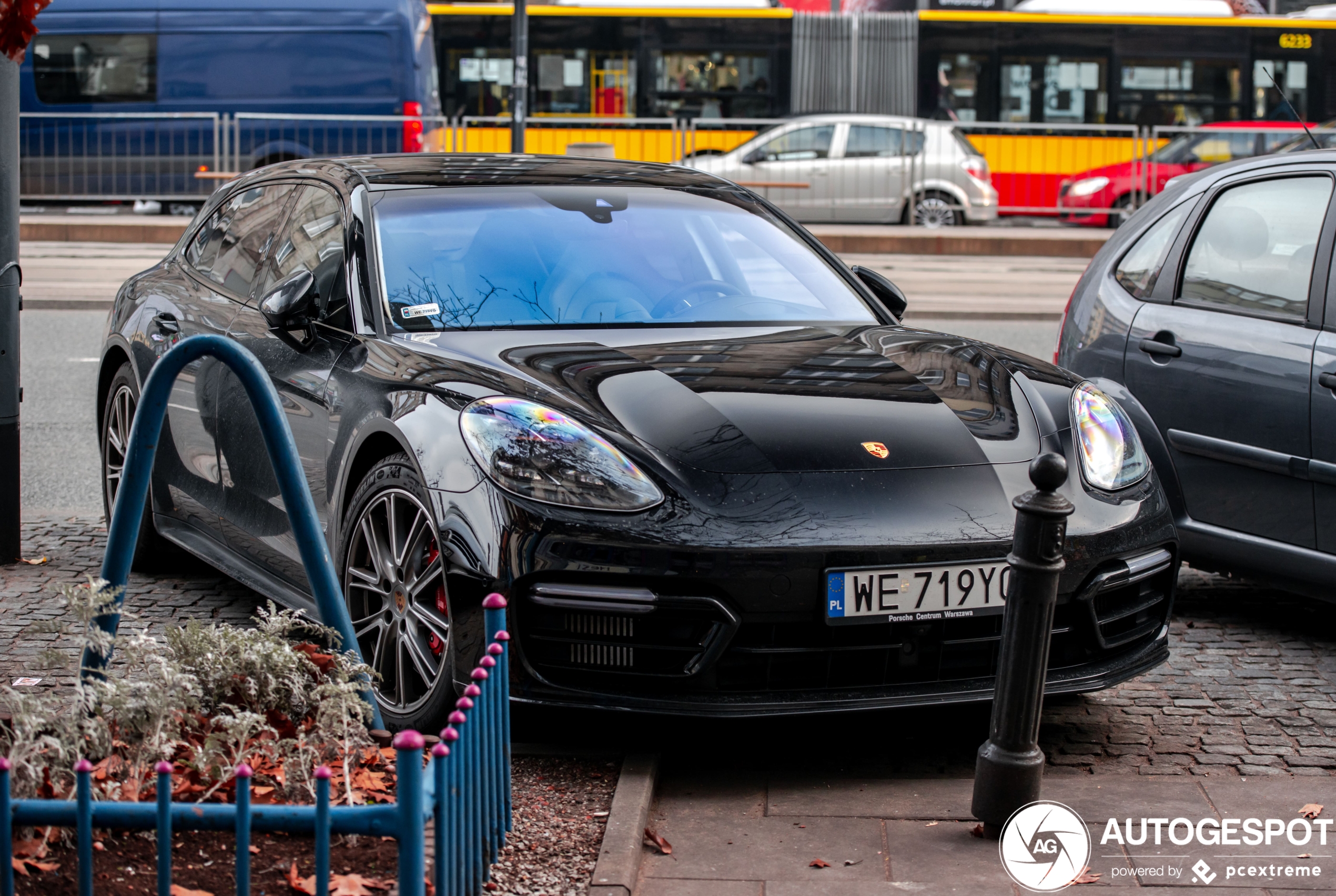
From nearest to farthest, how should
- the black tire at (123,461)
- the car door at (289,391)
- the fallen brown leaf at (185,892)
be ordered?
1. the fallen brown leaf at (185,892)
2. the car door at (289,391)
3. the black tire at (123,461)

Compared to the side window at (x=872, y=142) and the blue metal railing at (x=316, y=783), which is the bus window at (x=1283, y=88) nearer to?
the side window at (x=872, y=142)

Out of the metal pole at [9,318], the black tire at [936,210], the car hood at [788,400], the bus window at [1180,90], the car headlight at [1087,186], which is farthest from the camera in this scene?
the bus window at [1180,90]

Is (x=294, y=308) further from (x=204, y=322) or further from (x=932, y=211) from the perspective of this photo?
(x=932, y=211)

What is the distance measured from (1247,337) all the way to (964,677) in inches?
77.2

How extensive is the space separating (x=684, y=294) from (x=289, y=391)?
1.22m

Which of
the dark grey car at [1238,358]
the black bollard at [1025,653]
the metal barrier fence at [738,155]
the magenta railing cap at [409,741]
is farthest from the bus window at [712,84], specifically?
the magenta railing cap at [409,741]

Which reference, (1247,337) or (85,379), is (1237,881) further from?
(85,379)

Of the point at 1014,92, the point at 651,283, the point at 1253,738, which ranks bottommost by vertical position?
the point at 1253,738

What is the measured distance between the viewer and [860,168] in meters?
21.1

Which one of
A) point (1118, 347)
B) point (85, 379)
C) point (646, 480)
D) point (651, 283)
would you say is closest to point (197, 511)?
point (651, 283)

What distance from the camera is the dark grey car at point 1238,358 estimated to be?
4.82 metres

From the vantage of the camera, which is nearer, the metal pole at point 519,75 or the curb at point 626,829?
the curb at point 626,829

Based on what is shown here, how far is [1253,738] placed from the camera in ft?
13.5

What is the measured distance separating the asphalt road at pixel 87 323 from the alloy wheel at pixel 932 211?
7.08ft
